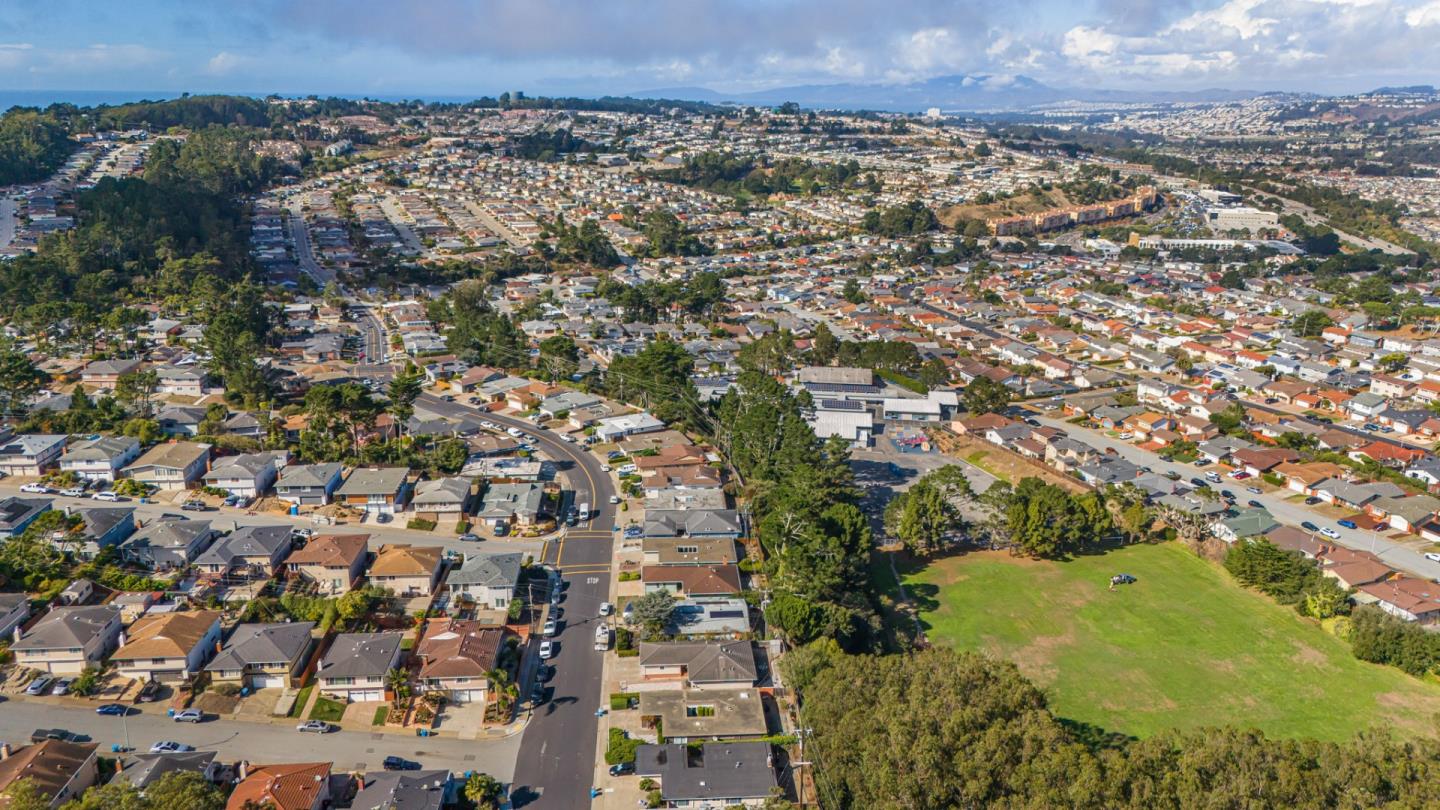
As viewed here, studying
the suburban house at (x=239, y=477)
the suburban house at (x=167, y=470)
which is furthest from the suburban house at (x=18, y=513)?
the suburban house at (x=239, y=477)

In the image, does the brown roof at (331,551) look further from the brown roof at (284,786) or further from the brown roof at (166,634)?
the brown roof at (284,786)

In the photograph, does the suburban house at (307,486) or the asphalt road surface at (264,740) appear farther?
the suburban house at (307,486)

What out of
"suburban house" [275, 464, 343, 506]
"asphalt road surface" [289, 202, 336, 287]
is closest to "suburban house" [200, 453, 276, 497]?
"suburban house" [275, 464, 343, 506]

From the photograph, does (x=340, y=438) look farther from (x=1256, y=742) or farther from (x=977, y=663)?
(x=1256, y=742)

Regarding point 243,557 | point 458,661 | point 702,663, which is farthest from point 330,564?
point 702,663

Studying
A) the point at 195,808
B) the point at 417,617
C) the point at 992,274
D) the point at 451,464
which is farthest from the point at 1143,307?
the point at 195,808
